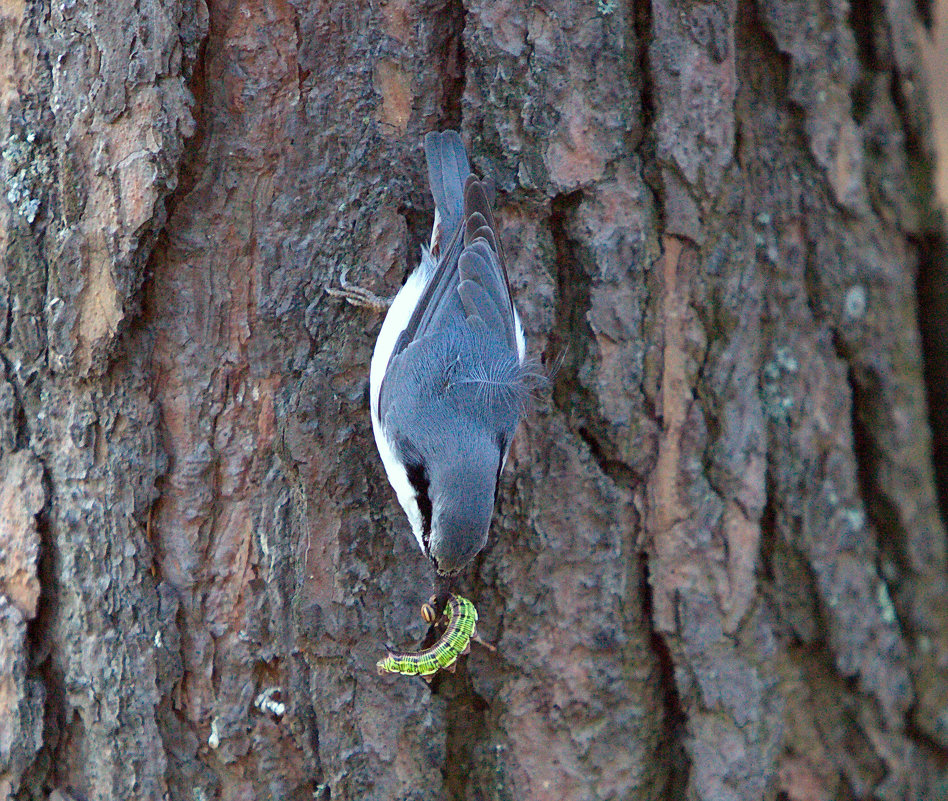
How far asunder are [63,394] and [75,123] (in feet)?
1.96

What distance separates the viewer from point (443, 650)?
81.0 inches

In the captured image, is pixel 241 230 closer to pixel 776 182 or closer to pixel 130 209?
pixel 130 209

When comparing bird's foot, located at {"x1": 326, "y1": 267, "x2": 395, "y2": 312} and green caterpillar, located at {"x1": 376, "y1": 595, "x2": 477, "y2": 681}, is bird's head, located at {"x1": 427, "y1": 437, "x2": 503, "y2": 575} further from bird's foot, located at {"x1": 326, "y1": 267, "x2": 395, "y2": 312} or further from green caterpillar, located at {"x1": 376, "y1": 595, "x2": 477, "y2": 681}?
bird's foot, located at {"x1": 326, "y1": 267, "x2": 395, "y2": 312}

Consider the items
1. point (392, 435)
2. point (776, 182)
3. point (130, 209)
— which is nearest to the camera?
point (130, 209)

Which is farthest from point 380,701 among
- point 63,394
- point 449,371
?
point 63,394

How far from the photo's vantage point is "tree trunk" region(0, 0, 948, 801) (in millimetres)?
2047

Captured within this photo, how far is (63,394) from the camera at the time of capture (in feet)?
6.83

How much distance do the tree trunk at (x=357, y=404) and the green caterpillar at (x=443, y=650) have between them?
71 millimetres

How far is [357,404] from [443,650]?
1.95 feet

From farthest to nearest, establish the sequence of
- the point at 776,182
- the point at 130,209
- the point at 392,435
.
A: the point at 776,182
the point at 392,435
the point at 130,209

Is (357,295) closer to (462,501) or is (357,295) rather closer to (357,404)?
(357,404)

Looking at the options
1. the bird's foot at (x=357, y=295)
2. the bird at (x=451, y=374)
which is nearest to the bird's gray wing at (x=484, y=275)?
the bird at (x=451, y=374)

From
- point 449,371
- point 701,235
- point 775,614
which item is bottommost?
point 775,614

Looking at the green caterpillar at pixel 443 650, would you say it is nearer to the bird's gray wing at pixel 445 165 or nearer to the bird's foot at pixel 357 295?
the bird's foot at pixel 357 295
